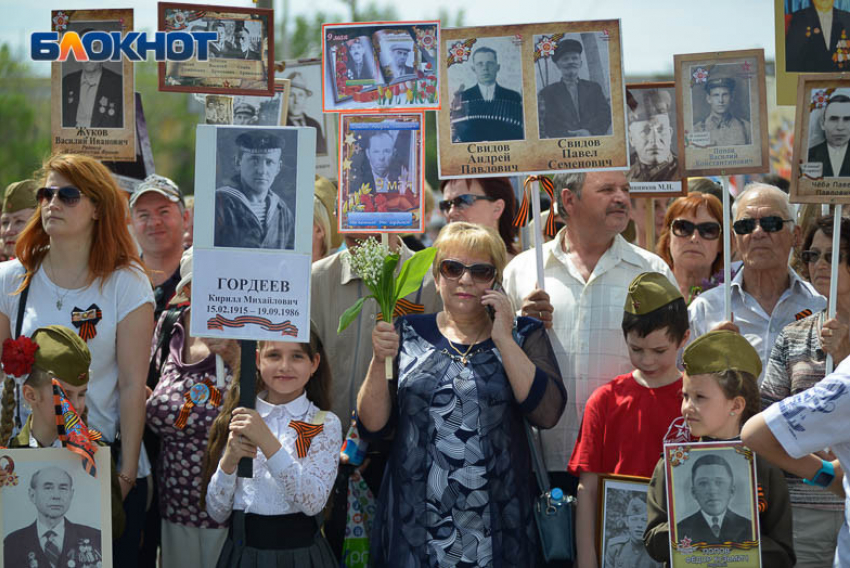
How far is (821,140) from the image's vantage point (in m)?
4.79

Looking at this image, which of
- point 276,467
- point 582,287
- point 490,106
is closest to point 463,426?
point 276,467

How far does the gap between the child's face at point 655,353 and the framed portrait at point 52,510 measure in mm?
2275

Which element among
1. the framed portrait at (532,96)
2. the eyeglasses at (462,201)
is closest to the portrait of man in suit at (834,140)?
the framed portrait at (532,96)

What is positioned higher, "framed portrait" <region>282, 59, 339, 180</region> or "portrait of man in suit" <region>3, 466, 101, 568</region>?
"framed portrait" <region>282, 59, 339, 180</region>

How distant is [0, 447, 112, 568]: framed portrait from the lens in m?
3.86

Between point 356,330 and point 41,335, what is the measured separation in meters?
1.54

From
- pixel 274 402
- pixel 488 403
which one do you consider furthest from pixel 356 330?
pixel 488 403

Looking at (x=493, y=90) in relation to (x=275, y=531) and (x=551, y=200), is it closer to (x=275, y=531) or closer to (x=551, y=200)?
(x=551, y=200)

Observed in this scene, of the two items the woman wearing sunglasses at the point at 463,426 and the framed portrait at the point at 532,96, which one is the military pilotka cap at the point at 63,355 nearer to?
→ the woman wearing sunglasses at the point at 463,426

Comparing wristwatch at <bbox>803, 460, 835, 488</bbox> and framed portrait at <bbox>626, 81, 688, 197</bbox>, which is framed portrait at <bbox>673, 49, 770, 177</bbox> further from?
wristwatch at <bbox>803, 460, 835, 488</bbox>

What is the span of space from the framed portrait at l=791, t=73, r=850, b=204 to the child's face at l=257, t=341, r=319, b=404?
243 centimetres

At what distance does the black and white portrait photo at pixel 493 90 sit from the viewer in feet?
16.5

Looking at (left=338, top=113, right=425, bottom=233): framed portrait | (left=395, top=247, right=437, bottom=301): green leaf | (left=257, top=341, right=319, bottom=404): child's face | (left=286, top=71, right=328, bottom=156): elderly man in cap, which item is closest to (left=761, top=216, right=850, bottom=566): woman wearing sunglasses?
(left=395, top=247, right=437, bottom=301): green leaf

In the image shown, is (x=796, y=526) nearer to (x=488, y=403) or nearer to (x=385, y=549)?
(x=488, y=403)
